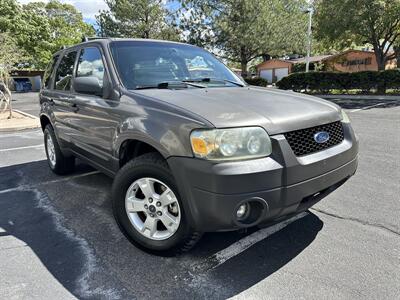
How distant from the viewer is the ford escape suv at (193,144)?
222 cm

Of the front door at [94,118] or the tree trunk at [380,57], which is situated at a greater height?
the tree trunk at [380,57]

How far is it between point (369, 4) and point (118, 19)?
21.5 m

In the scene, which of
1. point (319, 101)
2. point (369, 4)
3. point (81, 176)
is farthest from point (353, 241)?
point (369, 4)

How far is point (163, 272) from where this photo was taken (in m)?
2.58

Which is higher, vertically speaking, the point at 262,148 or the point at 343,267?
the point at 262,148

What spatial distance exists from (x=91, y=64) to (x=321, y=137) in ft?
8.29

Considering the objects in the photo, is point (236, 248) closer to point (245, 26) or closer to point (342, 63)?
point (245, 26)

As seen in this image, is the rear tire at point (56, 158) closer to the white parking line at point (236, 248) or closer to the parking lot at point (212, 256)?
the parking lot at point (212, 256)

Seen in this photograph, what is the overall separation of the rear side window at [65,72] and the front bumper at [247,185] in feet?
8.22

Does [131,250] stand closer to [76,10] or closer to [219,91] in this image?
[219,91]

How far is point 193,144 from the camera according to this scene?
2.27m

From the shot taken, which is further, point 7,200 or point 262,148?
point 7,200

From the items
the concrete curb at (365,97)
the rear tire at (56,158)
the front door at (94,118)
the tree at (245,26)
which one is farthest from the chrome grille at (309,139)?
the tree at (245,26)

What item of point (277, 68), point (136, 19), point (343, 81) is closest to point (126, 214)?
point (343, 81)
